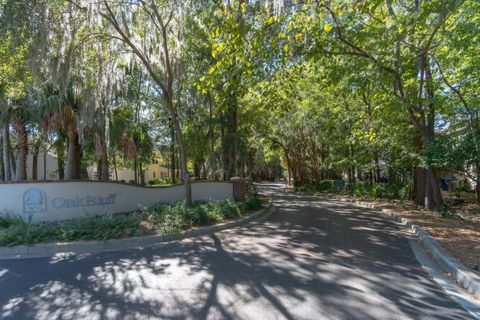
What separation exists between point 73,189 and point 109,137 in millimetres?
3806

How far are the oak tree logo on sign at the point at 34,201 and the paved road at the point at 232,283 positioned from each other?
298 centimetres

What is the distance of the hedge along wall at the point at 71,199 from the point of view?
7703mm

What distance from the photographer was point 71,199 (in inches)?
329

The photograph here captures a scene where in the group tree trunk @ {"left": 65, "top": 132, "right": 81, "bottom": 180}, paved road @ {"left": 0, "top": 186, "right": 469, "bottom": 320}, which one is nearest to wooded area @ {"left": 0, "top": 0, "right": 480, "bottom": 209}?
tree trunk @ {"left": 65, "top": 132, "right": 81, "bottom": 180}

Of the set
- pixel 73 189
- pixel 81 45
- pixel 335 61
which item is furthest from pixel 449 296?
pixel 81 45

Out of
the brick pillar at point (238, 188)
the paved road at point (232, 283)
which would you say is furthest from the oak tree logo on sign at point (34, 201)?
the brick pillar at point (238, 188)

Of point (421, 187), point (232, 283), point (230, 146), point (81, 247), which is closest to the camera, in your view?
point (232, 283)

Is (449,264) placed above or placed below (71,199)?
below

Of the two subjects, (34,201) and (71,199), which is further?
(71,199)

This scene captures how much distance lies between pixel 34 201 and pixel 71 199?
883 millimetres

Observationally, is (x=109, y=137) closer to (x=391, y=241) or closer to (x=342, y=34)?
(x=342, y=34)

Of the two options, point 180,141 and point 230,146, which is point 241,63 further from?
point 230,146

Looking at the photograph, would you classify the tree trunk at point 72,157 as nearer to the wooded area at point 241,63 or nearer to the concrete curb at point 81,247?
the wooded area at point 241,63

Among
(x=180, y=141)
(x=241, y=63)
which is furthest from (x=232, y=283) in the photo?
(x=180, y=141)
